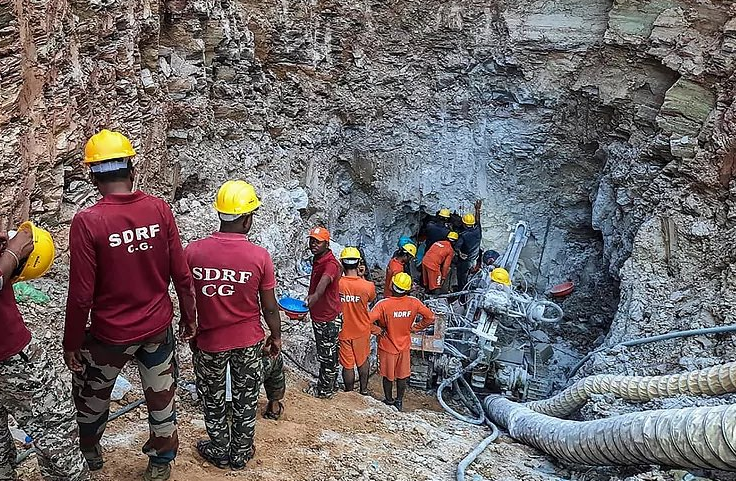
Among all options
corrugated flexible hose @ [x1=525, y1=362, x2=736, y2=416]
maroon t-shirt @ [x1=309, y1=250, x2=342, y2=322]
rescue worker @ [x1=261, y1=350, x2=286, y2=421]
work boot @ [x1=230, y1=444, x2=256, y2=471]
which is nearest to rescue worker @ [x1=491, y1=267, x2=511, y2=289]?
corrugated flexible hose @ [x1=525, y1=362, x2=736, y2=416]

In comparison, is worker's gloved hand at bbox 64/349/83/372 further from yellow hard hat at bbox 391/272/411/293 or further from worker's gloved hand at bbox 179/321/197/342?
yellow hard hat at bbox 391/272/411/293

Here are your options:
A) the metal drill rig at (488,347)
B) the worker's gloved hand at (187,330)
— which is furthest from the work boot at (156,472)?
the metal drill rig at (488,347)

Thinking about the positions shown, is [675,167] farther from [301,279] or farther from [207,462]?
[207,462]

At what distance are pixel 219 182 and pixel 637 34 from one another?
610 cm

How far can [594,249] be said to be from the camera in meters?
10.3

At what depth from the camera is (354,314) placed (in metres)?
5.61

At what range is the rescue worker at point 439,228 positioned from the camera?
977 cm

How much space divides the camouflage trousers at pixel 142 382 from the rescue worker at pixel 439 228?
704 cm

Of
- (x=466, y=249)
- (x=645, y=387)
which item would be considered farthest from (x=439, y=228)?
(x=645, y=387)

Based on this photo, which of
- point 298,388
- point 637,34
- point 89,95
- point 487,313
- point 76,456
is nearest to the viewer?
point 76,456

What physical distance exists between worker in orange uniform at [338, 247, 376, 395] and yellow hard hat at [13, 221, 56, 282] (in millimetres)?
3211

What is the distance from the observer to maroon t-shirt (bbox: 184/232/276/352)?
3160mm

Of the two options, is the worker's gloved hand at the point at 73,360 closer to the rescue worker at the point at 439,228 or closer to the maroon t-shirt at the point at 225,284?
the maroon t-shirt at the point at 225,284

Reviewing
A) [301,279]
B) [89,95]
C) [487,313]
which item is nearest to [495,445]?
[487,313]
